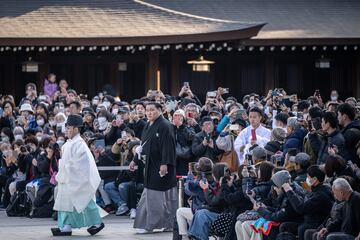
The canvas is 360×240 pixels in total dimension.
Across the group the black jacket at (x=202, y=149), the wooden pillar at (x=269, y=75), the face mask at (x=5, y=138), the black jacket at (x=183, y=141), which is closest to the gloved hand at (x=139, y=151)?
the black jacket at (x=183, y=141)

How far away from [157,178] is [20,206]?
3.88m

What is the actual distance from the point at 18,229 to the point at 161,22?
A: 41.5 ft

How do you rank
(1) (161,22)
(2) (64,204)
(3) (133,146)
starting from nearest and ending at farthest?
(2) (64,204) → (3) (133,146) → (1) (161,22)

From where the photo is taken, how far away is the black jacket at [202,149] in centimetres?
1590

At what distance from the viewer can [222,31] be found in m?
26.5

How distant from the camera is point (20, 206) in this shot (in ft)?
60.9

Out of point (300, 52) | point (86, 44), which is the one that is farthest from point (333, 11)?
point (86, 44)

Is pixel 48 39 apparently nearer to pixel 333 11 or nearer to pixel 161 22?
pixel 161 22

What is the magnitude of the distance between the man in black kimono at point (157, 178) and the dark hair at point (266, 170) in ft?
8.18

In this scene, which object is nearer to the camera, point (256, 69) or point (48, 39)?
point (48, 39)

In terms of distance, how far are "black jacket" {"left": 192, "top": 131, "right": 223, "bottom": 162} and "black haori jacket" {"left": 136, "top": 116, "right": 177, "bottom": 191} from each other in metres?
0.52

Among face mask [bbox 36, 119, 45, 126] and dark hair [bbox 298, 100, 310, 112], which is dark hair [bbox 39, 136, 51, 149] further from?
dark hair [bbox 298, 100, 310, 112]

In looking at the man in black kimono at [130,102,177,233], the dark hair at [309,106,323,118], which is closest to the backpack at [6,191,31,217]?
the man in black kimono at [130,102,177,233]

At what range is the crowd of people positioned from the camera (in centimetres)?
1236
